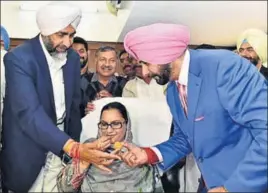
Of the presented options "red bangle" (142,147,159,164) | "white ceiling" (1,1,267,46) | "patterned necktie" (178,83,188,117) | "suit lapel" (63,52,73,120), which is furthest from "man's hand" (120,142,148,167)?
"white ceiling" (1,1,267,46)

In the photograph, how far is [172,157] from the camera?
1040 mm

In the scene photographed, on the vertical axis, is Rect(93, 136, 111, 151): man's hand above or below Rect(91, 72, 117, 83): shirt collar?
below

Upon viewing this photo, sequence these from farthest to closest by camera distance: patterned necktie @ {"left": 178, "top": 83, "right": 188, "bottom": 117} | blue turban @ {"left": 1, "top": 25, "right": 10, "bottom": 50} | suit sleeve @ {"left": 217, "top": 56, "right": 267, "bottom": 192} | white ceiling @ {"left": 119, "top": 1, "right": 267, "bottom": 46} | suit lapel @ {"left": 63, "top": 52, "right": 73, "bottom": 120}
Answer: white ceiling @ {"left": 119, "top": 1, "right": 267, "bottom": 46} < blue turban @ {"left": 1, "top": 25, "right": 10, "bottom": 50} < suit lapel @ {"left": 63, "top": 52, "right": 73, "bottom": 120} < patterned necktie @ {"left": 178, "top": 83, "right": 188, "bottom": 117} < suit sleeve @ {"left": 217, "top": 56, "right": 267, "bottom": 192}

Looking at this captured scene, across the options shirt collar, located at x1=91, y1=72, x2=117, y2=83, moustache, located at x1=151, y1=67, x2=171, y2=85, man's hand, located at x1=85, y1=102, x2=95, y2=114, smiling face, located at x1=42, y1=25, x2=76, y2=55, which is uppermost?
smiling face, located at x1=42, y1=25, x2=76, y2=55

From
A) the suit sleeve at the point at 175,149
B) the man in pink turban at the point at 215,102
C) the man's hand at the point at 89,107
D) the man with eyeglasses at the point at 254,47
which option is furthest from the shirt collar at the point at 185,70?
the man's hand at the point at 89,107

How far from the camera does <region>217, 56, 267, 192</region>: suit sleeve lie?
0.83m

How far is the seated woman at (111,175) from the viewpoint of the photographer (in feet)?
4.12

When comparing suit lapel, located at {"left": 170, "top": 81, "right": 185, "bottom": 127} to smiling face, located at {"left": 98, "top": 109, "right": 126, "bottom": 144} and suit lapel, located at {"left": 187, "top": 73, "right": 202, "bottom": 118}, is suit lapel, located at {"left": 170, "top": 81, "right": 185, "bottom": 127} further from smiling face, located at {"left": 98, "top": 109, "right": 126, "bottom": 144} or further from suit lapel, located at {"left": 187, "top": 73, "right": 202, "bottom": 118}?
smiling face, located at {"left": 98, "top": 109, "right": 126, "bottom": 144}

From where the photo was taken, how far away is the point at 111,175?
1277 mm

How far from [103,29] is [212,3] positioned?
0.35 meters

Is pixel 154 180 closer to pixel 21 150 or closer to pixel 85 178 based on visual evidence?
pixel 85 178

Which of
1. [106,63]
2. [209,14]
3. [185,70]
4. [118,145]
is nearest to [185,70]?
[185,70]

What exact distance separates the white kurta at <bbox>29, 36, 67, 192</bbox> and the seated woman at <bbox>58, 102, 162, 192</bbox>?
21 mm

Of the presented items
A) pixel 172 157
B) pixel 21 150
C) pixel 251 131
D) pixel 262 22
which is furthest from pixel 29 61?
pixel 262 22
